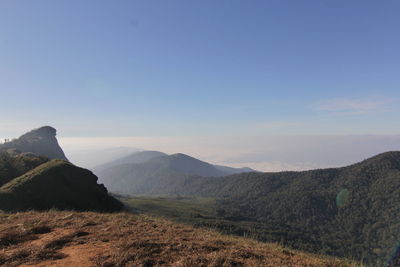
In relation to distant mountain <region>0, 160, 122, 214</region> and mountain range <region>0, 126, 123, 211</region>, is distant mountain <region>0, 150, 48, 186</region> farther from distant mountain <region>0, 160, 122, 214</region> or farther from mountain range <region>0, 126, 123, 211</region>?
distant mountain <region>0, 160, 122, 214</region>

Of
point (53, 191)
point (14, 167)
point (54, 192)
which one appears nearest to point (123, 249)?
point (54, 192)

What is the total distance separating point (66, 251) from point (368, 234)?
25164cm

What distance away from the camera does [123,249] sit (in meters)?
9.06

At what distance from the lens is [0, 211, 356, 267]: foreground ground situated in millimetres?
8055

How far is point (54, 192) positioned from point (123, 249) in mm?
25421

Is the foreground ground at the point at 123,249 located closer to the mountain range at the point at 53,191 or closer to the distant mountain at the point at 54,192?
the distant mountain at the point at 54,192

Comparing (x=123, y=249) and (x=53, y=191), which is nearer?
(x=123, y=249)

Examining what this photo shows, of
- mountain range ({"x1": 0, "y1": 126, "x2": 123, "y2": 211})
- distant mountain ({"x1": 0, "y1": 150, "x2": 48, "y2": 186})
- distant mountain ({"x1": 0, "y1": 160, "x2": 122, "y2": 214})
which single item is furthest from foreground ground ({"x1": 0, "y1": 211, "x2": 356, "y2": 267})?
distant mountain ({"x1": 0, "y1": 150, "x2": 48, "y2": 186})

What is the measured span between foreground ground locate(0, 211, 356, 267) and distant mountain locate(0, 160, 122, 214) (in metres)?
15.0

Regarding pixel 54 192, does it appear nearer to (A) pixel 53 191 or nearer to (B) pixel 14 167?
(A) pixel 53 191

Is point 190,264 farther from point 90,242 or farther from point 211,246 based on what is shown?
point 90,242

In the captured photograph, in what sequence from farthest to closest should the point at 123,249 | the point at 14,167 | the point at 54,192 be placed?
the point at 14,167 < the point at 54,192 < the point at 123,249

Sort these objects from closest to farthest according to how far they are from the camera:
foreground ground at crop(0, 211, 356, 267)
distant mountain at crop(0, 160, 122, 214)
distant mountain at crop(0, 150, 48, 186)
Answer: foreground ground at crop(0, 211, 356, 267) → distant mountain at crop(0, 160, 122, 214) → distant mountain at crop(0, 150, 48, 186)

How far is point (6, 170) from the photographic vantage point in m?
42.1
